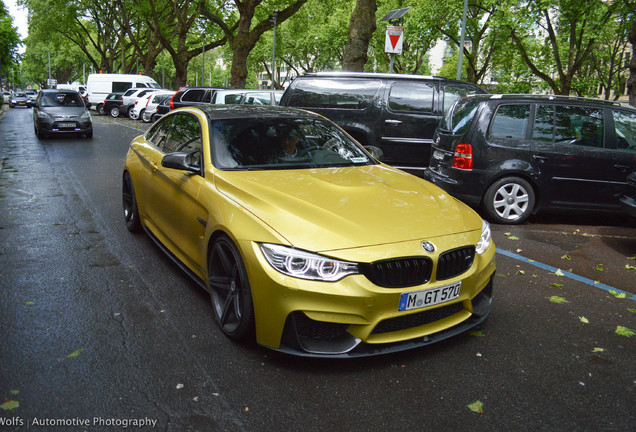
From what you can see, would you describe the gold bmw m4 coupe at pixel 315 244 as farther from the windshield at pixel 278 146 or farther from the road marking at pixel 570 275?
the road marking at pixel 570 275

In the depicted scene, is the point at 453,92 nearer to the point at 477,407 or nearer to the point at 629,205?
the point at 629,205

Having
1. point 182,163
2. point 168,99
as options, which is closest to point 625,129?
point 182,163

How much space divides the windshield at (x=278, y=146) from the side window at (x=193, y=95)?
14.6 m

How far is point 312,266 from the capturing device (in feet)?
10.5

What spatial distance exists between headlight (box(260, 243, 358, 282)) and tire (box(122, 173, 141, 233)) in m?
3.45

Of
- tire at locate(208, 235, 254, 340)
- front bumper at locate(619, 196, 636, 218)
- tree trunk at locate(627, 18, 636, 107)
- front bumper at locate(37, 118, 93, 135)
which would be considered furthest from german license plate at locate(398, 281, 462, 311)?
front bumper at locate(37, 118, 93, 135)

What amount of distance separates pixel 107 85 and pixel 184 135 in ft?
115

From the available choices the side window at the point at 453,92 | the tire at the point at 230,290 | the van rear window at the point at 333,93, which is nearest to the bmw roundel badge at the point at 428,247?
the tire at the point at 230,290

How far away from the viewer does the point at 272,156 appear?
15.1 feet

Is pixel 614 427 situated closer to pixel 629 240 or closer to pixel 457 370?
pixel 457 370

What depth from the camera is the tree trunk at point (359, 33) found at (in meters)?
15.6

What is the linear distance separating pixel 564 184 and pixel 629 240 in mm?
1065

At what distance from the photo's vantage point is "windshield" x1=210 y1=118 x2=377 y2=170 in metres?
4.50

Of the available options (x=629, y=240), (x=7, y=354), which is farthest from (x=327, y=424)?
(x=629, y=240)
